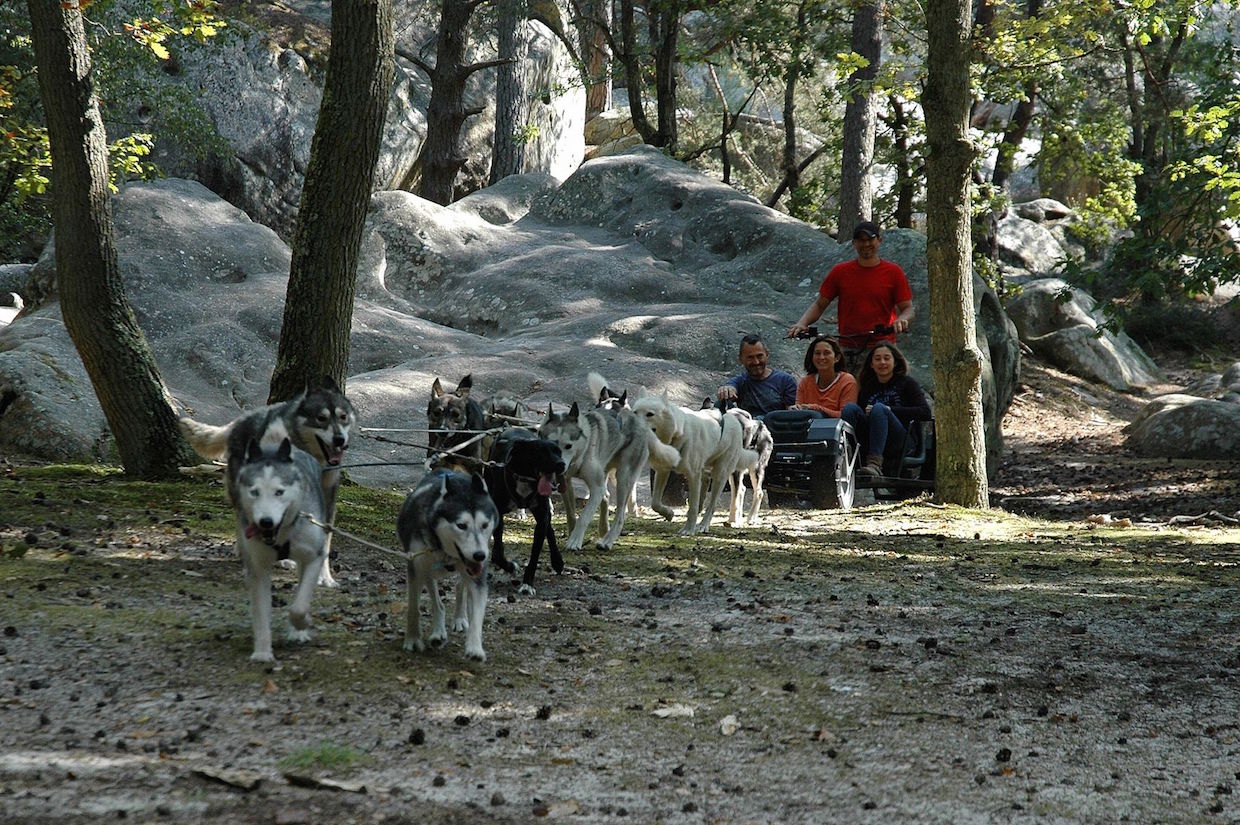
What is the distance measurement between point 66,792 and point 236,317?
13821 millimetres

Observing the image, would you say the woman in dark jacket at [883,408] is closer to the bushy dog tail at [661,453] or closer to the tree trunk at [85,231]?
the bushy dog tail at [661,453]

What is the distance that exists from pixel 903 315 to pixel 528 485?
7.27 meters

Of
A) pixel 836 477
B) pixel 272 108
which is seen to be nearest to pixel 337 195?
pixel 836 477

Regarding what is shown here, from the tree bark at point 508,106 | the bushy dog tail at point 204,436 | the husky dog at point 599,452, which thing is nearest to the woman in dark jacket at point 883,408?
the husky dog at point 599,452

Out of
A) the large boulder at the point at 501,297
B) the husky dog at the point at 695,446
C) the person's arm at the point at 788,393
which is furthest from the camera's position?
the large boulder at the point at 501,297

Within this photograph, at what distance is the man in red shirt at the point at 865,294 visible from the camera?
1317cm

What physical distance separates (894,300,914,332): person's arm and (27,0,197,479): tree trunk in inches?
281

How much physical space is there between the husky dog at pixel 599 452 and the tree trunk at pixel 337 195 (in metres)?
1.82

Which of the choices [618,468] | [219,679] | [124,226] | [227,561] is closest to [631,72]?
[124,226]

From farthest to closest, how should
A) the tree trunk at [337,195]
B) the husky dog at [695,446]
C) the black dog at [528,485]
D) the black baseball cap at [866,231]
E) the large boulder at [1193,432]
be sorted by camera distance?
the large boulder at [1193,432] → the black baseball cap at [866,231] → the husky dog at [695,446] → the tree trunk at [337,195] → the black dog at [528,485]

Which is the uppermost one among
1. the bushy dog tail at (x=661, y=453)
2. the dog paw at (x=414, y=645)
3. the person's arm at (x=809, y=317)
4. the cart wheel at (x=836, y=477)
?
the person's arm at (x=809, y=317)

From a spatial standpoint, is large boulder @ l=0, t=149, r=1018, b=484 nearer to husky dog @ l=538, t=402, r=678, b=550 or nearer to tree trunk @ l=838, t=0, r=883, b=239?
tree trunk @ l=838, t=0, r=883, b=239

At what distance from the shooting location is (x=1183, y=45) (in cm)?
3002

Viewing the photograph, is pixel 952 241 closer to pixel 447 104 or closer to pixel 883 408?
pixel 883 408
